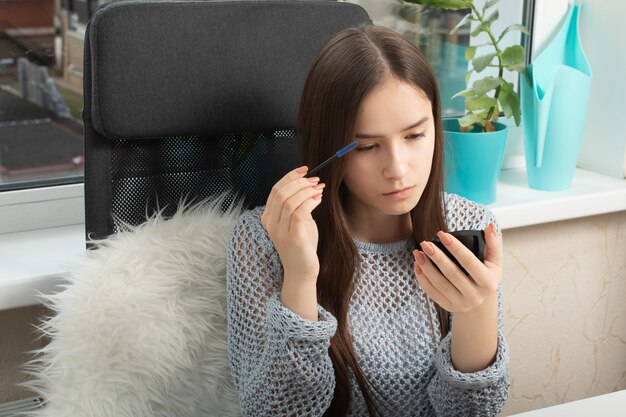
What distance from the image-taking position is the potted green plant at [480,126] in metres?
1.61

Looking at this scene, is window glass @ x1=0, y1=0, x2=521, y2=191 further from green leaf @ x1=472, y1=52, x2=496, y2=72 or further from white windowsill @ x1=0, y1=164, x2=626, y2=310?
green leaf @ x1=472, y1=52, x2=496, y2=72

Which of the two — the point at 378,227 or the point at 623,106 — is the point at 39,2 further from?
the point at 623,106

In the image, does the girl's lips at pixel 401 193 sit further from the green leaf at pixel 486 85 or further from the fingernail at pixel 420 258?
the green leaf at pixel 486 85

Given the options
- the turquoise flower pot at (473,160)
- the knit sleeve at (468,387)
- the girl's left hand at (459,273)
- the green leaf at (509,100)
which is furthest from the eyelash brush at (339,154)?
the green leaf at (509,100)

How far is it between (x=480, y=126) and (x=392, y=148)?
0.62 m

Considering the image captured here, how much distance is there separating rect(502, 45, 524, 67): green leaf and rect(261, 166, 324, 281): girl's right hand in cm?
76

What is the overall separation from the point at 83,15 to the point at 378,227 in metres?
0.68

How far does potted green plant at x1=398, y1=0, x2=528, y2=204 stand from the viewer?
5.29 ft

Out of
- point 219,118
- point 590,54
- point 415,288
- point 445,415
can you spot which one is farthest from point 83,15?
point 590,54

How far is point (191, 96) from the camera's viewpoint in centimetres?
119

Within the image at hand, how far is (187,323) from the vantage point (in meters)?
1.17

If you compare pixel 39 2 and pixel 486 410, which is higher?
pixel 39 2

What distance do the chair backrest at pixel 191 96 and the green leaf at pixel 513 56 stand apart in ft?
1.57

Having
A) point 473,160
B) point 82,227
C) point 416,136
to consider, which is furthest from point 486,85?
point 82,227
